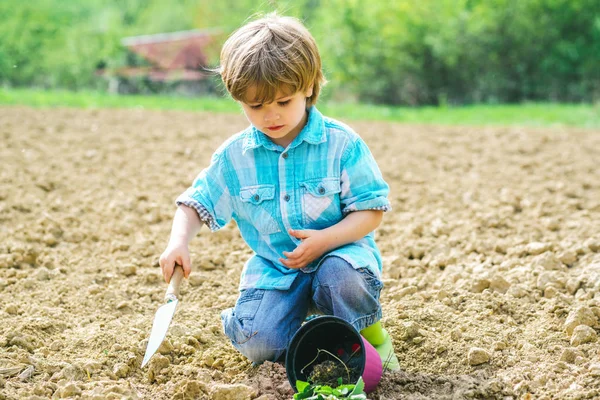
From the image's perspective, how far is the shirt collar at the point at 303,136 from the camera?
2369 millimetres

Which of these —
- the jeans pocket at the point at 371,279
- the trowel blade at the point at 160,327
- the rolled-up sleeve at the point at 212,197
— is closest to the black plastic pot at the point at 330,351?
the jeans pocket at the point at 371,279

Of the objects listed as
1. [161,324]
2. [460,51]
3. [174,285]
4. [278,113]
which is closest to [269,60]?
[278,113]

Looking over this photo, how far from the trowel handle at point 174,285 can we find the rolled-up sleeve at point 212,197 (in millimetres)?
230

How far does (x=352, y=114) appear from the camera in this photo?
409 inches

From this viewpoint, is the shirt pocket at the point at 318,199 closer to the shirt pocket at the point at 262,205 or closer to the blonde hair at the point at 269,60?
the shirt pocket at the point at 262,205

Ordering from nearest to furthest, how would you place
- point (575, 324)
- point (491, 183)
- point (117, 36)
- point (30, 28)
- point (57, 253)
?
point (575, 324)
point (57, 253)
point (491, 183)
point (30, 28)
point (117, 36)

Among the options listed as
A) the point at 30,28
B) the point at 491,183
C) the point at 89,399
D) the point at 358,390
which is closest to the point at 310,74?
the point at 358,390

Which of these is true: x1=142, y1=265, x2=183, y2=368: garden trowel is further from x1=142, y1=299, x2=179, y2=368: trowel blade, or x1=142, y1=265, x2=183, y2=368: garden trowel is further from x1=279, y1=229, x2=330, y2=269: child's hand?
x1=279, y1=229, x2=330, y2=269: child's hand

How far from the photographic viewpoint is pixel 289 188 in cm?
237

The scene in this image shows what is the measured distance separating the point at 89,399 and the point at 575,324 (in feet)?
5.24

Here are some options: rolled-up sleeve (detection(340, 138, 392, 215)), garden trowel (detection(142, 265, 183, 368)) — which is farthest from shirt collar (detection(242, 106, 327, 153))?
garden trowel (detection(142, 265, 183, 368))

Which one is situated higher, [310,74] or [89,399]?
[310,74]

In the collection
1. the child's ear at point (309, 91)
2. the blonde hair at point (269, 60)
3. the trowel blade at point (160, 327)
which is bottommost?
the trowel blade at point (160, 327)

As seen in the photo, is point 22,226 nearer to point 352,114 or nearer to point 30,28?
point 352,114
